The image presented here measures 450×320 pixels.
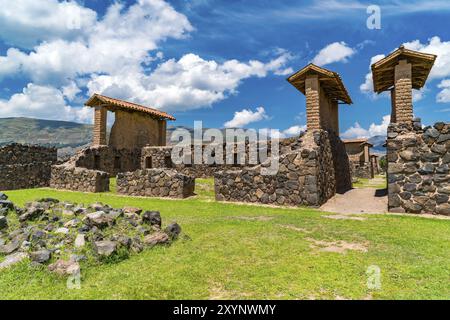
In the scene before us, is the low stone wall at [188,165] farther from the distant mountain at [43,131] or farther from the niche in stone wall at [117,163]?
the distant mountain at [43,131]

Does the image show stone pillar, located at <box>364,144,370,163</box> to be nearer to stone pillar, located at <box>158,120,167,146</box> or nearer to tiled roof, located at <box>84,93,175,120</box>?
stone pillar, located at <box>158,120,167,146</box>

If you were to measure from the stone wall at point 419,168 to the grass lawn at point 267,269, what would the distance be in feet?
9.45

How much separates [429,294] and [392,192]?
7.97 meters

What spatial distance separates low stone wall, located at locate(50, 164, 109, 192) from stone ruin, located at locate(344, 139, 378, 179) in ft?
92.1

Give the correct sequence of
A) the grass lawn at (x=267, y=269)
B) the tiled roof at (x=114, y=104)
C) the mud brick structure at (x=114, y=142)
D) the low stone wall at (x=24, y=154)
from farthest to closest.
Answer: the tiled roof at (x=114, y=104) → the low stone wall at (x=24, y=154) → the mud brick structure at (x=114, y=142) → the grass lawn at (x=267, y=269)

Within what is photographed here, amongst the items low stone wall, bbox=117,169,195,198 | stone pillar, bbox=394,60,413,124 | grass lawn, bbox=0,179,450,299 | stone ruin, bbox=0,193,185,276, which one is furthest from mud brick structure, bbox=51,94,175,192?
stone pillar, bbox=394,60,413,124

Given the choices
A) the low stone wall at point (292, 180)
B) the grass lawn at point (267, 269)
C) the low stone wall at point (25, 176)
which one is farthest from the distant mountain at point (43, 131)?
the grass lawn at point (267, 269)

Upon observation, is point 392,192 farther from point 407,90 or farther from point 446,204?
point 407,90

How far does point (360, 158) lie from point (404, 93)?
26.4 meters

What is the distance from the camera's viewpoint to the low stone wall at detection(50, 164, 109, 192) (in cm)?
1702

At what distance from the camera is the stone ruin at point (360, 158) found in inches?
1342

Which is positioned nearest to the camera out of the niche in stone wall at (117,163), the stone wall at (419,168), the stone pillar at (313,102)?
the stone wall at (419,168)

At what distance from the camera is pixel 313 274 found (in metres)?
4.37
